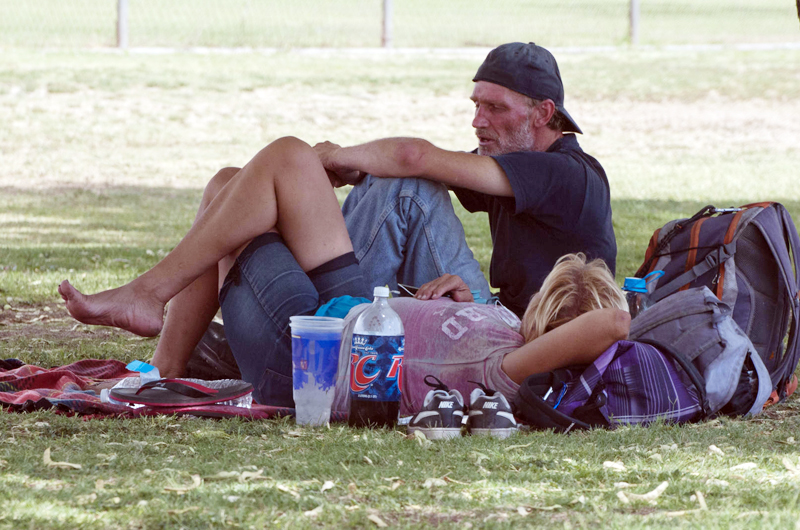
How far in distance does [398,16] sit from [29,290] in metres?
18.7

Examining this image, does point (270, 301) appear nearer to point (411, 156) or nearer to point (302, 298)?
point (302, 298)

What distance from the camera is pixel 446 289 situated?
3.82 metres

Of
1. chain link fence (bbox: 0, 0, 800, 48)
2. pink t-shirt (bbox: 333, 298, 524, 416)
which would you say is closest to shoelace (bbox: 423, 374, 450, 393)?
pink t-shirt (bbox: 333, 298, 524, 416)

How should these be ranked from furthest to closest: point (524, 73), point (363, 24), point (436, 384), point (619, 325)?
1. point (363, 24)
2. point (524, 73)
3. point (436, 384)
4. point (619, 325)

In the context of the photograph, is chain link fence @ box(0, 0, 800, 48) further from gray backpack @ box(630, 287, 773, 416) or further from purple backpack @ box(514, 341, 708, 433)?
purple backpack @ box(514, 341, 708, 433)

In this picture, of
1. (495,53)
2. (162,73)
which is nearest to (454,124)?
(162,73)

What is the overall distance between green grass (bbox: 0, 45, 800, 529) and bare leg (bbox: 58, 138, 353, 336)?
504 millimetres

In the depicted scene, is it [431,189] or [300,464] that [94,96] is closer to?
[431,189]

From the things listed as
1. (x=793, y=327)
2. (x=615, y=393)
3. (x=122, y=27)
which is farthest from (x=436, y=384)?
(x=122, y=27)

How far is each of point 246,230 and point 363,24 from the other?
1925 centimetres

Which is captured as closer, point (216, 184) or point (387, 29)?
point (216, 184)

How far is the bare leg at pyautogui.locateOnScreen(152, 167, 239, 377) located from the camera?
406cm

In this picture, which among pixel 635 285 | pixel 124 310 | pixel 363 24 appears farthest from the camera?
pixel 363 24

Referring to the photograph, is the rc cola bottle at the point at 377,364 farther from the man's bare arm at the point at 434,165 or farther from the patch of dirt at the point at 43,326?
the patch of dirt at the point at 43,326
